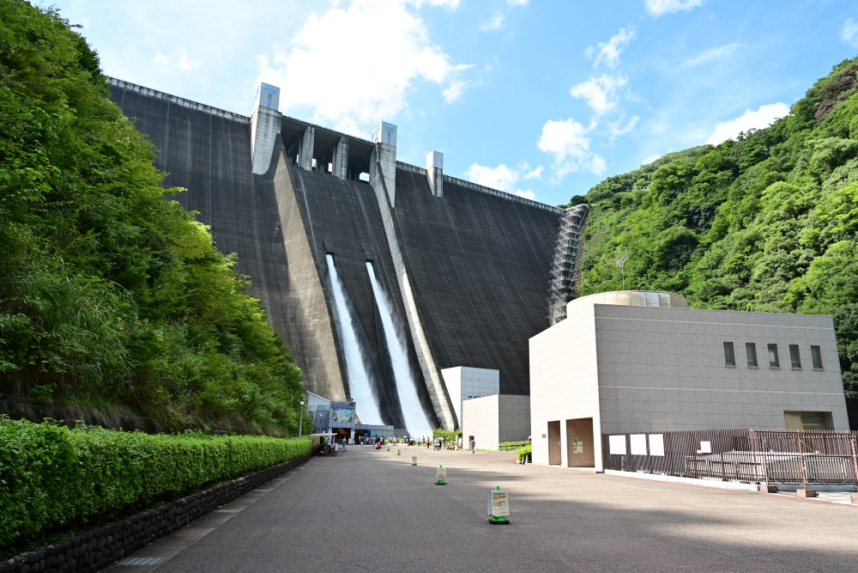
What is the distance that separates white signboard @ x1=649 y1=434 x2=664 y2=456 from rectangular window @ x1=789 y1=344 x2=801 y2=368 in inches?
461

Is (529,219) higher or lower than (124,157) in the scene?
higher

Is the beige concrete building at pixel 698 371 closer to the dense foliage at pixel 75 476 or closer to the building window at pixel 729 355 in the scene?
the building window at pixel 729 355

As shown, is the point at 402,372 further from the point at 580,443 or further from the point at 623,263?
the point at 623,263

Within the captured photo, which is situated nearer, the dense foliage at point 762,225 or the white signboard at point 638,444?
the white signboard at point 638,444

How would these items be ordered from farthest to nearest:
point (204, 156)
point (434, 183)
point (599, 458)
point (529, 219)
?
point (529, 219) < point (434, 183) < point (204, 156) < point (599, 458)

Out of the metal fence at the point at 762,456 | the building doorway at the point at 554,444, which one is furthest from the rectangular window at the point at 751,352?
the building doorway at the point at 554,444

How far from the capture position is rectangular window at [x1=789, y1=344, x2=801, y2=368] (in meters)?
28.1

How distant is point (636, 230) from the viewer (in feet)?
260

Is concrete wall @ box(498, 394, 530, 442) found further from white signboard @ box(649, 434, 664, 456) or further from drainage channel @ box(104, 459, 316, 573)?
drainage channel @ box(104, 459, 316, 573)

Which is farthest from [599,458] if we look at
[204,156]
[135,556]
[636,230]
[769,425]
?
[636,230]

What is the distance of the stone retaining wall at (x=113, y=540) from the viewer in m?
5.25

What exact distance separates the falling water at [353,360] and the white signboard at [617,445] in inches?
1255

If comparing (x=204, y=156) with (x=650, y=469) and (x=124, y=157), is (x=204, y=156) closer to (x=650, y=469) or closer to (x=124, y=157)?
(x=124, y=157)

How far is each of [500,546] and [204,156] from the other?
63819mm
